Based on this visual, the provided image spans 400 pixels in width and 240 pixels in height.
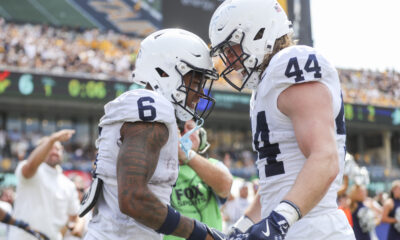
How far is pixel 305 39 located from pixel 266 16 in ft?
11.0

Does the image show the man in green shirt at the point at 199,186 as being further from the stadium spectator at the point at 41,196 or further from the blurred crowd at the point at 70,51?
the blurred crowd at the point at 70,51

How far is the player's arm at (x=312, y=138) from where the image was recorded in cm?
198

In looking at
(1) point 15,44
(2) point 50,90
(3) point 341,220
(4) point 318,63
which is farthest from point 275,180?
(1) point 15,44

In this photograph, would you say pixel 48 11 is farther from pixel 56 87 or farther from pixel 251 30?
pixel 251 30

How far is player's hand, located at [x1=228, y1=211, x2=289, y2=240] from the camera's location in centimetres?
186

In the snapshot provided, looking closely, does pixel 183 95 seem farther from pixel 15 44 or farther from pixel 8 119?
pixel 8 119

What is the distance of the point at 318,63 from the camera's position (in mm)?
2182

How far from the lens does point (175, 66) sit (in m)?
2.67

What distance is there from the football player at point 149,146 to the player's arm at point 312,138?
465mm

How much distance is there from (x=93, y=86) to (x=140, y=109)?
17.4m

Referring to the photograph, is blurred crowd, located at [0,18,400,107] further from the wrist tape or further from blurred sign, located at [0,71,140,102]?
the wrist tape

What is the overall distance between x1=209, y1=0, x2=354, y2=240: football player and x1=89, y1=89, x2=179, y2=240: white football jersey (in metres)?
0.38

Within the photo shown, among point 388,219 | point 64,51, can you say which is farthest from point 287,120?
point 64,51

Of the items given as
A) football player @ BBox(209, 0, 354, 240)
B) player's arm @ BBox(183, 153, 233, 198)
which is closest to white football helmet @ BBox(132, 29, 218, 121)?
football player @ BBox(209, 0, 354, 240)
